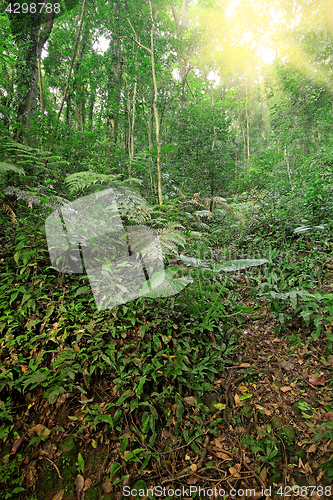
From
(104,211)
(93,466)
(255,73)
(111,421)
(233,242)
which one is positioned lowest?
(93,466)

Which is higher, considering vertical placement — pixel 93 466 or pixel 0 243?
pixel 0 243

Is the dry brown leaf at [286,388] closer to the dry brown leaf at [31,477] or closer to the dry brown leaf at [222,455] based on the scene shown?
the dry brown leaf at [222,455]

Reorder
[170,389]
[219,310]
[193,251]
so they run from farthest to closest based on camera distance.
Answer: [193,251], [219,310], [170,389]

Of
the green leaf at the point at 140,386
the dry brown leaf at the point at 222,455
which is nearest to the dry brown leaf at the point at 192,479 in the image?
the dry brown leaf at the point at 222,455

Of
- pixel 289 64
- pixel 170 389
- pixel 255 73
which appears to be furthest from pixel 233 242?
pixel 255 73

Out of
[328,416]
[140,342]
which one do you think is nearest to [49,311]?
[140,342]

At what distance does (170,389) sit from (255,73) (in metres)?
17.3

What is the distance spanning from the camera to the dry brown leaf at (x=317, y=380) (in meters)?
1.86

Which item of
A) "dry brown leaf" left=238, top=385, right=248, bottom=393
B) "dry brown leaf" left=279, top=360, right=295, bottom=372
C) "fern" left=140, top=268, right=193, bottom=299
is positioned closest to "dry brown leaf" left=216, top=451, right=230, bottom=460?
"dry brown leaf" left=238, top=385, right=248, bottom=393

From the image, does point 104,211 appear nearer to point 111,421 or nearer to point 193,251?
point 193,251

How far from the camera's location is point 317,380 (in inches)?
74.0

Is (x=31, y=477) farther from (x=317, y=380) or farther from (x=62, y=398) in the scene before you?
(x=317, y=380)

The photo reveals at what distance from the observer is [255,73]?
44.9 feet

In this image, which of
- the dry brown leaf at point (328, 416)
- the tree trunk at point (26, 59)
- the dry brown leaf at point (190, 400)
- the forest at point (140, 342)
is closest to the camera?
the forest at point (140, 342)
